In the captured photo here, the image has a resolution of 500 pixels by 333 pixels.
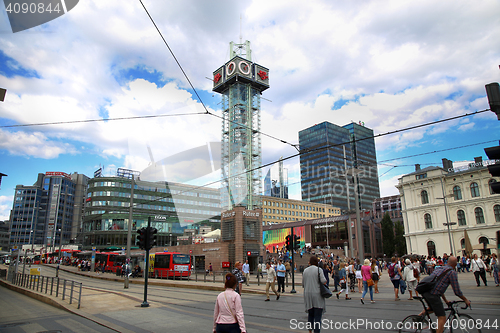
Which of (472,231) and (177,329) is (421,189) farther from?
(177,329)

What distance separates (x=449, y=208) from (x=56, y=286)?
57.3 m

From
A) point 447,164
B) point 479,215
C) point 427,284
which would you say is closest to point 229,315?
point 427,284

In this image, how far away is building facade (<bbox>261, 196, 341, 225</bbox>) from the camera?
12350 cm

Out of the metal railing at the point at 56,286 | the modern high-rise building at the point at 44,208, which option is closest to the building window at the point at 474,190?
the metal railing at the point at 56,286

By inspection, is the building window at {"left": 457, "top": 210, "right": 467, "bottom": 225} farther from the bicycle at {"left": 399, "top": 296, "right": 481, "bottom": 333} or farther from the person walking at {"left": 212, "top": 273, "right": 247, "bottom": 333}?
the person walking at {"left": 212, "top": 273, "right": 247, "bottom": 333}

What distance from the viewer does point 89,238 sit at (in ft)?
282

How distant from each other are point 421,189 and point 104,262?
171ft

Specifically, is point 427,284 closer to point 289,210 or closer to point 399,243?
point 399,243

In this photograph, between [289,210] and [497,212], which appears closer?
[497,212]

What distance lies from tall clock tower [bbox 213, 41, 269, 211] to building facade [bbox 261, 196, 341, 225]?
22.7 meters

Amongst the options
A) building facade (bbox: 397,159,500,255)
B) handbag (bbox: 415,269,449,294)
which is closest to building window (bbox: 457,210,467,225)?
building facade (bbox: 397,159,500,255)

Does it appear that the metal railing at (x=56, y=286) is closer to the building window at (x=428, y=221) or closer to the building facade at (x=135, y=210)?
the building window at (x=428, y=221)

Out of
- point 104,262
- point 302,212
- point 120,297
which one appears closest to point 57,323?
point 120,297

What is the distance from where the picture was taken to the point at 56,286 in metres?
14.8
